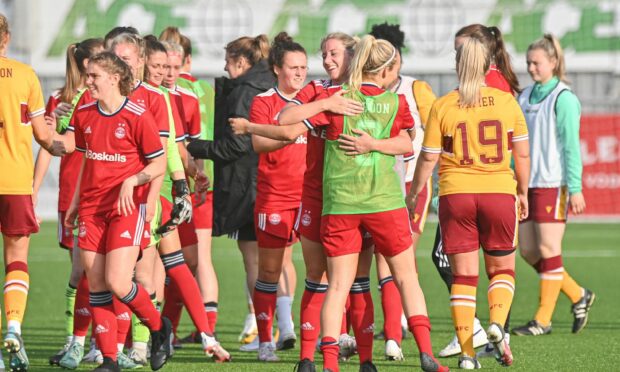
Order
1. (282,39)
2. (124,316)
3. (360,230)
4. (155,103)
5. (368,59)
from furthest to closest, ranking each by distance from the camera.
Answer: (282,39) < (155,103) < (124,316) < (360,230) < (368,59)

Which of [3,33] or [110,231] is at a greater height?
[3,33]

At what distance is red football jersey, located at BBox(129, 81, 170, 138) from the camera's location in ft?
25.6

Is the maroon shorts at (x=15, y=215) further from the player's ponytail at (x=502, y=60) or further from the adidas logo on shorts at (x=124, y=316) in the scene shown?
the player's ponytail at (x=502, y=60)

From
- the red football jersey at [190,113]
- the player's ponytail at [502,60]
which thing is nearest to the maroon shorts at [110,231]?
the red football jersey at [190,113]

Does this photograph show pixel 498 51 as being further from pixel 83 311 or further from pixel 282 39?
pixel 83 311

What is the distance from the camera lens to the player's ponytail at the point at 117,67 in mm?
7156

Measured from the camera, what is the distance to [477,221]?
7.69 m

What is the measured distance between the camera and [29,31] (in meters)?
32.2

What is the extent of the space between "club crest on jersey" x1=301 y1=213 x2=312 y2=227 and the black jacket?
5.12 ft

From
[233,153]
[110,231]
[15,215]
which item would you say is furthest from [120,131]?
[233,153]

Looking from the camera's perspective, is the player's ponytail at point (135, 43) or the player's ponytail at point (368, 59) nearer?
the player's ponytail at point (368, 59)

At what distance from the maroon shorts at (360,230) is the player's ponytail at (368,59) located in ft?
2.41

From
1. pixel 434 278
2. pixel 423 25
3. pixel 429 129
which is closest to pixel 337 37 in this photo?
pixel 429 129

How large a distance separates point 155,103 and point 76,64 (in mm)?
838
